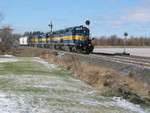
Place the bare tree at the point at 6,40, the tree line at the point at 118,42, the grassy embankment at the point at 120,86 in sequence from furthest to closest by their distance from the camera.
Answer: the tree line at the point at 118,42 → the bare tree at the point at 6,40 → the grassy embankment at the point at 120,86

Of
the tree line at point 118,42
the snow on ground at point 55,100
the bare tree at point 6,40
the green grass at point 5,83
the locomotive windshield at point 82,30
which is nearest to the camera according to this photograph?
the snow on ground at point 55,100

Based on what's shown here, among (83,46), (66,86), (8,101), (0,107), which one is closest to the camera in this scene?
(0,107)

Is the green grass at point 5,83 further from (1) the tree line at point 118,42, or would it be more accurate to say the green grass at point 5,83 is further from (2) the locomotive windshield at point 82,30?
(1) the tree line at point 118,42

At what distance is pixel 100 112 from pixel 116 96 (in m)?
3.12

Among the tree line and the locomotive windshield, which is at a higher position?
the locomotive windshield

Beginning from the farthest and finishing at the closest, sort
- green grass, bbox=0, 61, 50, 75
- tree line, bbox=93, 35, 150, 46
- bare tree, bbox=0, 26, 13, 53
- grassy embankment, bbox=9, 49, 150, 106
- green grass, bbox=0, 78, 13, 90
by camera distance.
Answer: tree line, bbox=93, 35, 150, 46 < bare tree, bbox=0, 26, 13, 53 < green grass, bbox=0, 61, 50, 75 < green grass, bbox=0, 78, 13, 90 < grassy embankment, bbox=9, 49, 150, 106

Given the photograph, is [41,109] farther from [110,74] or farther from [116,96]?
[110,74]

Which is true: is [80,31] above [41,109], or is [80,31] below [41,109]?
above

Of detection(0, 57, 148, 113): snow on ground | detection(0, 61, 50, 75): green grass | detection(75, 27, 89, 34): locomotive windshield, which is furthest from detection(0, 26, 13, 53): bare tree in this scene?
detection(0, 57, 148, 113): snow on ground

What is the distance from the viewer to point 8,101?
906cm

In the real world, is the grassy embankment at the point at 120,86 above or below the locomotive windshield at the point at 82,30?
below

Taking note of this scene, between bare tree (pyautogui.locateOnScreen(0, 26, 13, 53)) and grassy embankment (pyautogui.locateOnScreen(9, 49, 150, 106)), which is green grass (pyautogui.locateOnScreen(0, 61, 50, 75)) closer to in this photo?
grassy embankment (pyautogui.locateOnScreen(9, 49, 150, 106))

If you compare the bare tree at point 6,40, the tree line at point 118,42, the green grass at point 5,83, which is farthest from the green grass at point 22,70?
the tree line at point 118,42

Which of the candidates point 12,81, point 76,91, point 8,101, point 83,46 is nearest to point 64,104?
point 8,101
